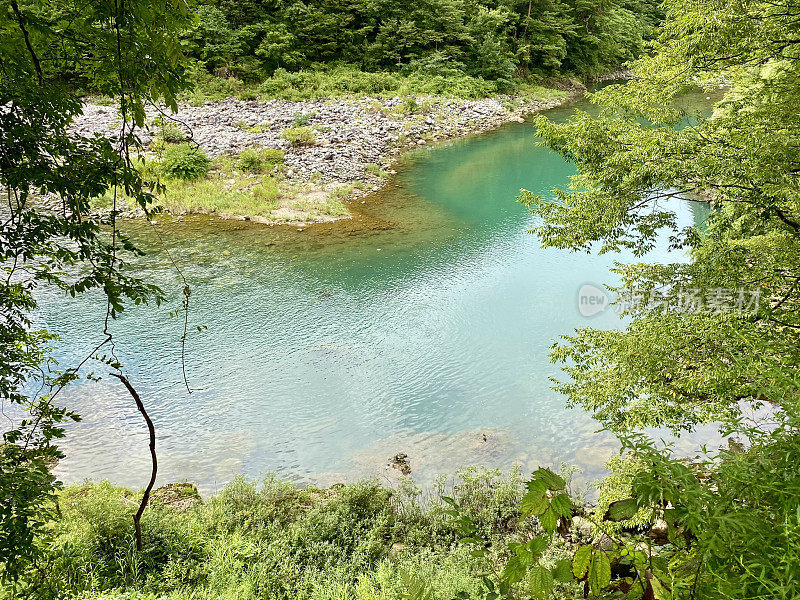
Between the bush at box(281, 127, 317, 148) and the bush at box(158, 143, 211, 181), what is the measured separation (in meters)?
3.46

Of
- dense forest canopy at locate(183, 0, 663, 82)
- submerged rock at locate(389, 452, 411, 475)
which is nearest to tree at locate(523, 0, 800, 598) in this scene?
submerged rock at locate(389, 452, 411, 475)

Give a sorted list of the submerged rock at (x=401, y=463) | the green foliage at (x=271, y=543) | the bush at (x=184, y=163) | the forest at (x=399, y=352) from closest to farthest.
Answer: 1. the forest at (x=399, y=352)
2. the green foliage at (x=271, y=543)
3. the submerged rock at (x=401, y=463)
4. the bush at (x=184, y=163)

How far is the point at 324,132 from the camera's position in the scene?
20.8 metres

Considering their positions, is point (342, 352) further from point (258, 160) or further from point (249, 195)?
point (258, 160)

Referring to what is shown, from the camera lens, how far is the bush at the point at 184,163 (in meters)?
16.4

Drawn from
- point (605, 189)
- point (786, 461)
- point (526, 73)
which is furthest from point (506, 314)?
point (526, 73)

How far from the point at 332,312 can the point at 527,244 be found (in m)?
6.20

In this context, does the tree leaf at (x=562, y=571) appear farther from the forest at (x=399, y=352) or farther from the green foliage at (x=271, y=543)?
the green foliage at (x=271, y=543)

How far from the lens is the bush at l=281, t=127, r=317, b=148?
19453 mm

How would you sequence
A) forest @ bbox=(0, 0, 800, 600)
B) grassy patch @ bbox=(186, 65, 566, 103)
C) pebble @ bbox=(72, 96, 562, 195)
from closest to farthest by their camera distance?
forest @ bbox=(0, 0, 800, 600) → pebble @ bbox=(72, 96, 562, 195) → grassy patch @ bbox=(186, 65, 566, 103)

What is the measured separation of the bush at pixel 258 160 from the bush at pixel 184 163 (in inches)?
48.1

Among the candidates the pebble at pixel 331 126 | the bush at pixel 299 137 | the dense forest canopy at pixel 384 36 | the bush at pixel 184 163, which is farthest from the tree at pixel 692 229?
the dense forest canopy at pixel 384 36

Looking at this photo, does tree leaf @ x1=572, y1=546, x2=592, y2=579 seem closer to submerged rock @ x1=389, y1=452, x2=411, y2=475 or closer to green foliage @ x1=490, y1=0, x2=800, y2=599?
green foliage @ x1=490, y1=0, x2=800, y2=599

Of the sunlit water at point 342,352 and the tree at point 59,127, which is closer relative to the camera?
the tree at point 59,127
